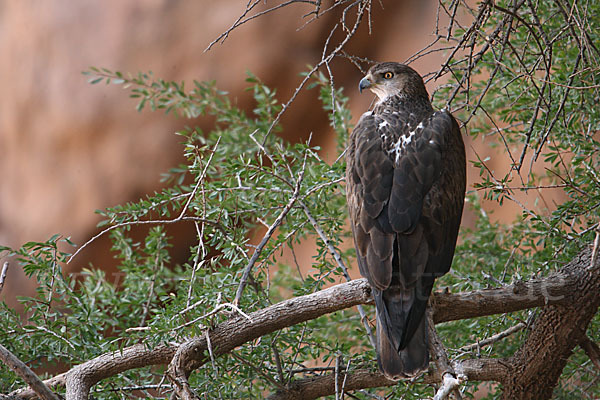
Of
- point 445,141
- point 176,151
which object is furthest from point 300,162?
point 176,151

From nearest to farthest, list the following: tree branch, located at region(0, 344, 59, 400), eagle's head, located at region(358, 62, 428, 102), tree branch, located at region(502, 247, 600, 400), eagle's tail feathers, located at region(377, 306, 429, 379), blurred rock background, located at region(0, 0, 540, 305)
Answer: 1. tree branch, located at region(0, 344, 59, 400)
2. eagle's tail feathers, located at region(377, 306, 429, 379)
3. tree branch, located at region(502, 247, 600, 400)
4. eagle's head, located at region(358, 62, 428, 102)
5. blurred rock background, located at region(0, 0, 540, 305)

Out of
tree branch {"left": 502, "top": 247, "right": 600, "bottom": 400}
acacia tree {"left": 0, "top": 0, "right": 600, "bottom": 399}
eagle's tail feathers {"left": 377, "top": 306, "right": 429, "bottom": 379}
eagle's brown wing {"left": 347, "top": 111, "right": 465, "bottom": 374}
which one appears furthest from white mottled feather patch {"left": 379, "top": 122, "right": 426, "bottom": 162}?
tree branch {"left": 502, "top": 247, "right": 600, "bottom": 400}

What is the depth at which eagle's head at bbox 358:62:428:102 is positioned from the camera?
126 inches

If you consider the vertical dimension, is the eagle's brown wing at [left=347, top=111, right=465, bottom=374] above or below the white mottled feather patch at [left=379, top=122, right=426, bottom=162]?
below

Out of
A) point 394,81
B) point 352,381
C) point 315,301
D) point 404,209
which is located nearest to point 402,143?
point 404,209

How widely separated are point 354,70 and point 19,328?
4973 millimetres

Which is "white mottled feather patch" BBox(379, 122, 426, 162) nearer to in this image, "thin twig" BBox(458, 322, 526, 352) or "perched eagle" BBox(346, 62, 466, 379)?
"perched eagle" BBox(346, 62, 466, 379)

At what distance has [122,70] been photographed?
22.6ft

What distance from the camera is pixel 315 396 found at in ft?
8.71

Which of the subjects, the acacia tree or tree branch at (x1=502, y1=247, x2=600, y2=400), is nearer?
the acacia tree

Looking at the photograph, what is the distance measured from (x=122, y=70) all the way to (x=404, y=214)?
17.0 ft

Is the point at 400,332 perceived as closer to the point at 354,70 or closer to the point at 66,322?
the point at 66,322

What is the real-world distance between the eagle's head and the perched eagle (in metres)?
0.29

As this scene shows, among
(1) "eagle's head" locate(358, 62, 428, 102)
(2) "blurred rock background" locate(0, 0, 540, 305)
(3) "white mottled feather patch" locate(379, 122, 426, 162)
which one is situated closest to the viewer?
(3) "white mottled feather patch" locate(379, 122, 426, 162)
